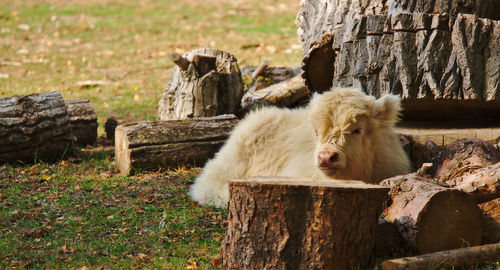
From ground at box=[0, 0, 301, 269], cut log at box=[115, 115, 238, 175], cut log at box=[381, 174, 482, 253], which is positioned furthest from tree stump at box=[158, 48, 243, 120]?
cut log at box=[381, 174, 482, 253]

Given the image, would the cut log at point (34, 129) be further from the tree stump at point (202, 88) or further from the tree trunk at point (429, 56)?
the tree trunk at point (429, 56)

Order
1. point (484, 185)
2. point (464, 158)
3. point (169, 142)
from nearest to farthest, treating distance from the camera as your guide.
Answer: point (484, 185), point (464, 158), point (169, 142)

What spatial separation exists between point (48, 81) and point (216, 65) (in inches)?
282

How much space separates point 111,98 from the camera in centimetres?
1334

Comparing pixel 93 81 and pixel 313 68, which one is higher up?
pixel 313 68

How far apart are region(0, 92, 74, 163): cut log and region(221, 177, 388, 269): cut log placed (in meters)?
4.90

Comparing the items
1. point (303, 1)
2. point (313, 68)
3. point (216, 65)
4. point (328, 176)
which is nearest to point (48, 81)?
point (216, 65)

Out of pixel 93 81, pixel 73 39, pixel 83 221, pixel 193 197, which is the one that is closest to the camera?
pixel 83 221

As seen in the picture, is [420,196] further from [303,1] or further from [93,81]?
[93,81]

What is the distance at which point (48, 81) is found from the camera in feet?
49.0

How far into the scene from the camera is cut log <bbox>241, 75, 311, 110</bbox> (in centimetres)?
947

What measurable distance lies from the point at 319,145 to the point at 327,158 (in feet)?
1.04

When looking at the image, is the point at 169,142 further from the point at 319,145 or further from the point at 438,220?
the point at 438,220

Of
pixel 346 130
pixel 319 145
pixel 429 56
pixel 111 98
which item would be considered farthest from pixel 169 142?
pixel 111 98
